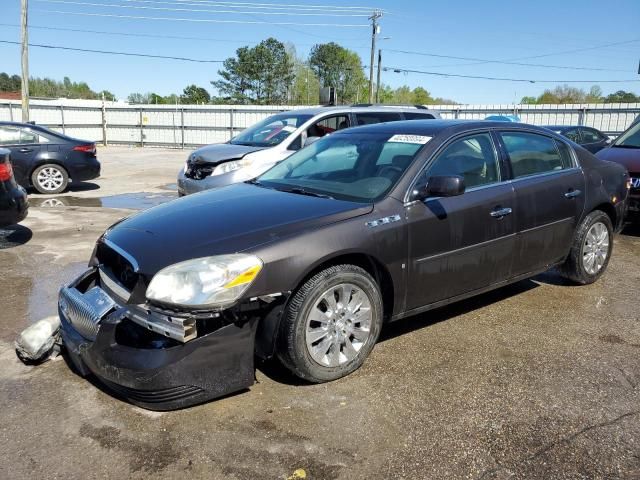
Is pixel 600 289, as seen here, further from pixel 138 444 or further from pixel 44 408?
pixel 44 408

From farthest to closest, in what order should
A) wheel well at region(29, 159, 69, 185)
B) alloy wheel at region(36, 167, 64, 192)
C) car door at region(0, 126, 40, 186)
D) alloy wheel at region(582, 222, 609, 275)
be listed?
alloy wheel at region(36, 167, 64, 192) < wheel well at region(29, 159, 69, 185) < car door at region(0, 126, 40, 186) < alloy wheel at region(582, 222, 609, 275)

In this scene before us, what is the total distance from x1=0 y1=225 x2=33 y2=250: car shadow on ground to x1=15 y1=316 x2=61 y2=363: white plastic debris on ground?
3.71 metres

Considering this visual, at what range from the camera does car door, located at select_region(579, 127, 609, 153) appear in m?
14.2

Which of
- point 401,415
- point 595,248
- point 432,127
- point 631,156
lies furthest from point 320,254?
point 631,156

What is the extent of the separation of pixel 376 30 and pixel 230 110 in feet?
72.9

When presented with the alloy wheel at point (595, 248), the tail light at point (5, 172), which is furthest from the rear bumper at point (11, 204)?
the alloy wheel at point (595, 248)

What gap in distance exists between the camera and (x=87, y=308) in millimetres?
3131

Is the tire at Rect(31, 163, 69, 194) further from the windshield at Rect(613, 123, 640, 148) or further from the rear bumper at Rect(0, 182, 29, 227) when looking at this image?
the windshield at Rect(613, 123, 640, 148)

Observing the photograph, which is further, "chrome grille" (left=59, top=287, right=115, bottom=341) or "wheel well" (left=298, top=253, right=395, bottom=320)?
"wheel well" (left=298, top=253, right=395, bottom=320)

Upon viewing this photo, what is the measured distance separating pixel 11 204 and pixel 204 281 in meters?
4.69

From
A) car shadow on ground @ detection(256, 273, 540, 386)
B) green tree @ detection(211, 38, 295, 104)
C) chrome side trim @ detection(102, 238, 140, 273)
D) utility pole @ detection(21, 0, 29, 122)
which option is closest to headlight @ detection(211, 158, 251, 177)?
car shadow on ground @ detection(256, 273, 540, 386)

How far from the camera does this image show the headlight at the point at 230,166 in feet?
24.8

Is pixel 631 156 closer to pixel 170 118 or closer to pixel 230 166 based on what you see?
pixel 230 166

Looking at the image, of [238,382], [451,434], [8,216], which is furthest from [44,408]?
[8,216]
